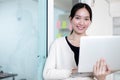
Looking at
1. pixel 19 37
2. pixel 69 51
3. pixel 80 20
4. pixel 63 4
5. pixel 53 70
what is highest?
pixel 63 4

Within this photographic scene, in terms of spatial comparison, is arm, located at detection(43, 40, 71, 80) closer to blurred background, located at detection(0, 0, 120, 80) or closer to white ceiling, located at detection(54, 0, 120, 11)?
blurred background, located at detection(0, 0, 120, 80)

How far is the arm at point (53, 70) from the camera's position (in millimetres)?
1457

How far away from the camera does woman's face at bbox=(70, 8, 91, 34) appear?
1.52m

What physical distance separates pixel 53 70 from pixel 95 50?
381 millimetres

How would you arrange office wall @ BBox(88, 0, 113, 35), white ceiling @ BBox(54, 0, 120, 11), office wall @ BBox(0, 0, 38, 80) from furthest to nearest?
1. office wall @ BBox(88, 0, 113, 35)
2. white ceiling @ BBox(54, 0, 120, 11)
3. office wall @ BBox(0, 0, 38, 80)

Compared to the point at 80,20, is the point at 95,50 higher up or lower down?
lower down

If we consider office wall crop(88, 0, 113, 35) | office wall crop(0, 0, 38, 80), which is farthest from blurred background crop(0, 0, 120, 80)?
office wall crop(88, 0, 113, 35)

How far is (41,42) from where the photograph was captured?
1.88 metres

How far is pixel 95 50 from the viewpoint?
1286 millimetres

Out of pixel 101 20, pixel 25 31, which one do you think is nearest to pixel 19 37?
pixel 25 31

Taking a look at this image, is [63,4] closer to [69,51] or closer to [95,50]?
[69,51]

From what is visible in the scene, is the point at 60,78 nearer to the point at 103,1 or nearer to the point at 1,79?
the point at 1,79

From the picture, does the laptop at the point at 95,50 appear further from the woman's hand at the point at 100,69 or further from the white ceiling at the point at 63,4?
the white ceiling at the point at 63,4

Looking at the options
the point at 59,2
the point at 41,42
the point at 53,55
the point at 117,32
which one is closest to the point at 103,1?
the point at 117,32
